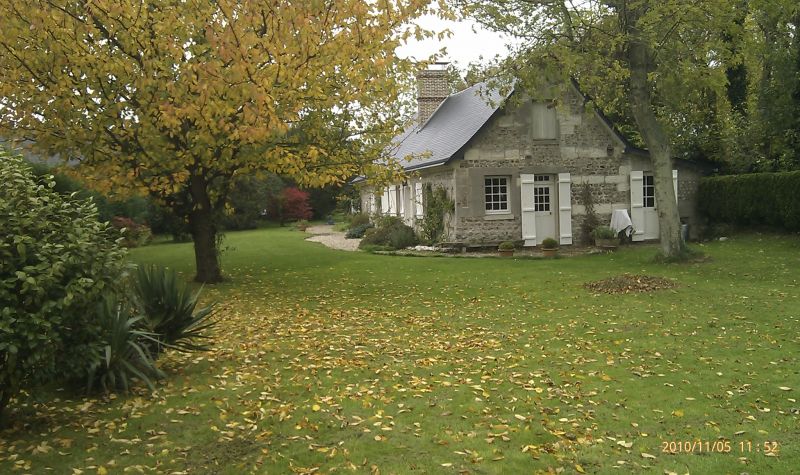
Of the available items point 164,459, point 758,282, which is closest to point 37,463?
point 164,459

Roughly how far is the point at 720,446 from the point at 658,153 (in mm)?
11098

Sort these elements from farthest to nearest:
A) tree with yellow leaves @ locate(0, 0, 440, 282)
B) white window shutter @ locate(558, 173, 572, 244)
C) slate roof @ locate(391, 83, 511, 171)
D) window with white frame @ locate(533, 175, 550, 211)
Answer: window with white frame @ locate(533, 175, 550, 211) < white window shutter @ locate(558, 173, 572, 244) < slate roof @ locate(391, 83, 511, 171) < tree with yellow leaves @ locate(0, 0, 440, 282)

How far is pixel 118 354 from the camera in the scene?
5.55 meters

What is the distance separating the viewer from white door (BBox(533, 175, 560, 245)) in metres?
19.4

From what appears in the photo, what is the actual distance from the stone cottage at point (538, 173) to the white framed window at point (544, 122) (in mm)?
30

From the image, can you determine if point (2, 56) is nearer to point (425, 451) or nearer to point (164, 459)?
point (164, 459)

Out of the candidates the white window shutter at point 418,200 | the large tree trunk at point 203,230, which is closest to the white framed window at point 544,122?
the white window shutter at point 418,200

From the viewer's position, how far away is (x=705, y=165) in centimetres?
2102

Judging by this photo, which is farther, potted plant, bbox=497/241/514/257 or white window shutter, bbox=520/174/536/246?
white window shutter, bbox=520/174/536/246

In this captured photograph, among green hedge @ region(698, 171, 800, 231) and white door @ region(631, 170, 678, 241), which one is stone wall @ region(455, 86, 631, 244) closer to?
white door @ region(631, 170, 678, 241)

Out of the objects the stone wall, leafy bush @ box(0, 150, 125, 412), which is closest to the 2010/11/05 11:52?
leafy bush @ box(0, 150, 125, 412)

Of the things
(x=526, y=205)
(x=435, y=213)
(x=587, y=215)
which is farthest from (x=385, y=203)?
(x=587, y=215)

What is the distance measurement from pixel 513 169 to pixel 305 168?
350 inches

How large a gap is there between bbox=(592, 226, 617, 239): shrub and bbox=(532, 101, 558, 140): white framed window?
119 inches
